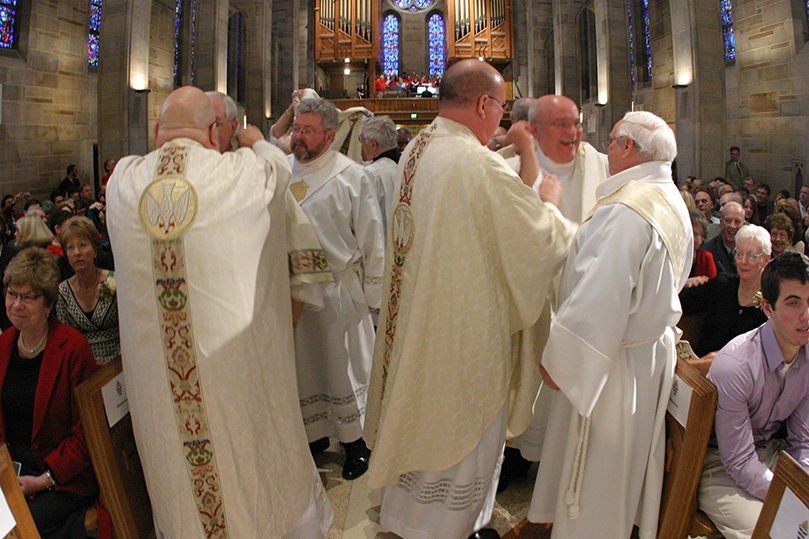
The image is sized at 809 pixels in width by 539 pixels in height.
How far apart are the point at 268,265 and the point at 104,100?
9.18 metres

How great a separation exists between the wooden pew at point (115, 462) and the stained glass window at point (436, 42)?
808 inches

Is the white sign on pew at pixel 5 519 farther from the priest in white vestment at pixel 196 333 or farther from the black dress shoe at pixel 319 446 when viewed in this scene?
the black dress shoe at pixel 319 446

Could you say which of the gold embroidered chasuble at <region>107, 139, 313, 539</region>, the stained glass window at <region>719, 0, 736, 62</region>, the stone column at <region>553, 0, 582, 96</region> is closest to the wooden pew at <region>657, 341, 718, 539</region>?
the gold embroidered chasuble at <region>107, 139, 313, 539</region>

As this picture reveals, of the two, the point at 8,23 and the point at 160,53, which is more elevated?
the point at 160,53

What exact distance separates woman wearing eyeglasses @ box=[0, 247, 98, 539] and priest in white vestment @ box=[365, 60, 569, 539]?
967mm

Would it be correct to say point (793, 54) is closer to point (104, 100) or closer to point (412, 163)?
point (412, 163)

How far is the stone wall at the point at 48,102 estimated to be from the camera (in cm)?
945

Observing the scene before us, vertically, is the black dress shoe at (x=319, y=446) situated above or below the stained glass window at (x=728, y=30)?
below

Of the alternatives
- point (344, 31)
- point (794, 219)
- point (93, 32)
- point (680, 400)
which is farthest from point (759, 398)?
point (344, 31)

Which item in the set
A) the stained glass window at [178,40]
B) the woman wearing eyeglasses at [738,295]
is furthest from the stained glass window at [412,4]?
the woman wearing eyeglasses at [738,295]

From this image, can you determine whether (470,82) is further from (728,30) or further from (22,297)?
(728,30)

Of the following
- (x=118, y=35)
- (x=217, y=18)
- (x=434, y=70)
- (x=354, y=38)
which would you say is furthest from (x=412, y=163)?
(x=434, y=70)

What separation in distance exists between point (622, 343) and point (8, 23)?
11.0 meters

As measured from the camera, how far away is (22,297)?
1.93m
